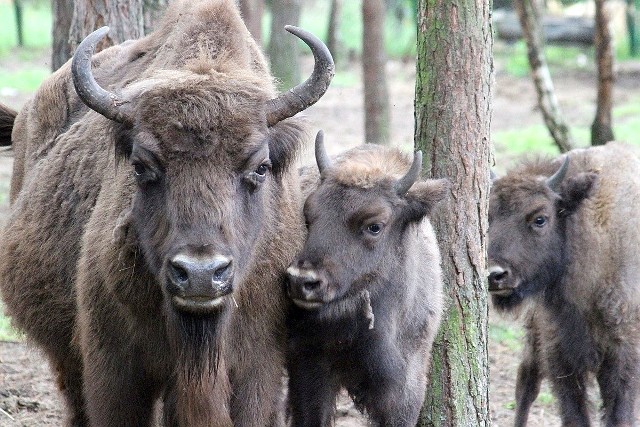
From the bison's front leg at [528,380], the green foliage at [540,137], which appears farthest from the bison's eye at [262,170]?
the green foliage at [540,137]

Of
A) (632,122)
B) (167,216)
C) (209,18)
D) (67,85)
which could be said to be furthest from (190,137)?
→ (632,122)

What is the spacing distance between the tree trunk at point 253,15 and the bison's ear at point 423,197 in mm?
7651

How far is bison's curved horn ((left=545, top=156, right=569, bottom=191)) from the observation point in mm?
7484

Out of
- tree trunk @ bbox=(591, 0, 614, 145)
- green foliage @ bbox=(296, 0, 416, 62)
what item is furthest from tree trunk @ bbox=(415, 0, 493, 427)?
green foliage @ bbox=(296, 0, 416, 62)

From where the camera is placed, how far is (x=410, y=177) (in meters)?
5.67

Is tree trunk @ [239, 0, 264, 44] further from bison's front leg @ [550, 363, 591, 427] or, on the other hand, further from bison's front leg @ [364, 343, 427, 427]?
bison's front leg @ [364, 343, 427, 427]

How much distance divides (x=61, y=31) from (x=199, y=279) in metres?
5.56

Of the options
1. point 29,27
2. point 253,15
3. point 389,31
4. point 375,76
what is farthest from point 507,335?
point 29,27

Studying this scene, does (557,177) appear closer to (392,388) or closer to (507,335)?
(392,388)

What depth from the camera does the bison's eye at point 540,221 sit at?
295 inches

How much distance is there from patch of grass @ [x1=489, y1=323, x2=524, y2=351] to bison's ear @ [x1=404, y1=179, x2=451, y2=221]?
4.43 metres

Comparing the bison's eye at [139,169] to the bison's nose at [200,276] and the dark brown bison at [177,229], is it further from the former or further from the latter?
the bison's nose at [200,276]

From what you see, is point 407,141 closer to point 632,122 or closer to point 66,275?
point 632,122

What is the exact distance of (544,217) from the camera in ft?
24.7
